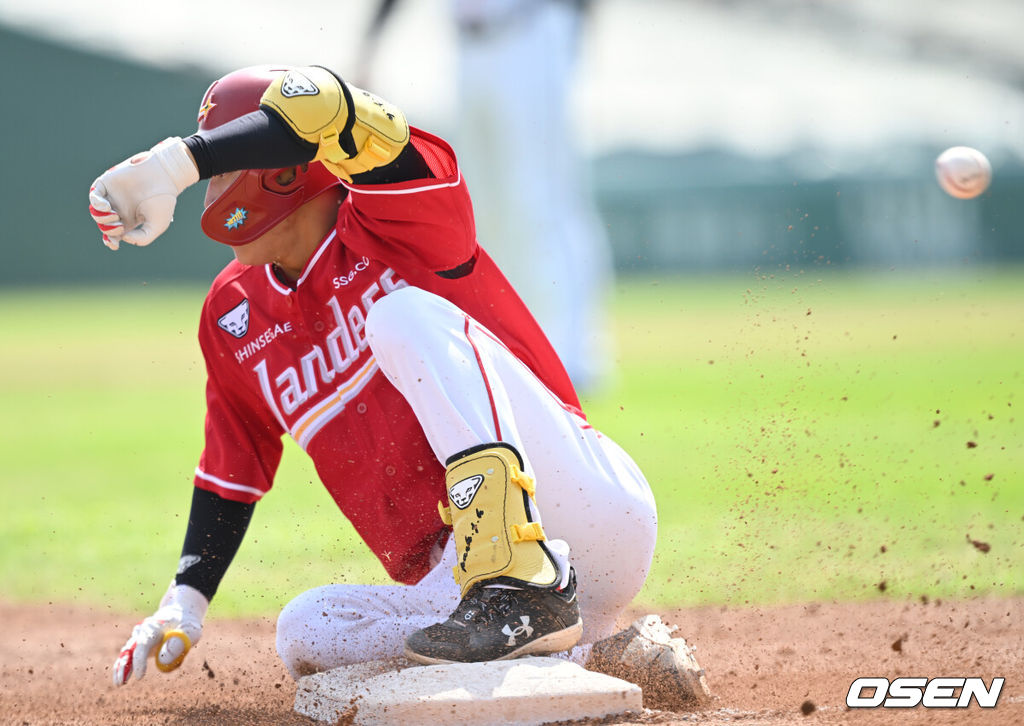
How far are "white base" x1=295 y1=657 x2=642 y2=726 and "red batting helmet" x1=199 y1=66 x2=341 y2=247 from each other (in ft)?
3.44

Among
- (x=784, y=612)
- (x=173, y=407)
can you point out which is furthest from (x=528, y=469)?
(x=173, y=407)

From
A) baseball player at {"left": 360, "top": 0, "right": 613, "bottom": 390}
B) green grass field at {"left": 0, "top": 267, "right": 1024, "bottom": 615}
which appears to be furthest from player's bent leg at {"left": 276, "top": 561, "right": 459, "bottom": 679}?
baseball player at {"left": 360, "top": 0, "right": 613, "bottom": 390}

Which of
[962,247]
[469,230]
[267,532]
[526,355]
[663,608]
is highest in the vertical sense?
[469,230]

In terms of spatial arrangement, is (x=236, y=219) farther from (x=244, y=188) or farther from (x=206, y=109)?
(x=206, y=109)

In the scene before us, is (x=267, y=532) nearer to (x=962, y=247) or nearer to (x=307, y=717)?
(x=307, y=717)

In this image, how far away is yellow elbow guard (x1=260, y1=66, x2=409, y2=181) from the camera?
2162mm

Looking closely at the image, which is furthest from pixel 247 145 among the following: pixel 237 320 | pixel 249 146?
pixel 237 320

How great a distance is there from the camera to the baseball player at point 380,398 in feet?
7.02

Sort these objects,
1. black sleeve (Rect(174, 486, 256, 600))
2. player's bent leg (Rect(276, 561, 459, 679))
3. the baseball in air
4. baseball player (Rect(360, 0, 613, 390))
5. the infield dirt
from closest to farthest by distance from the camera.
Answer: the infield dirt
player's bent leg (Rect(276, 561, 459, 679))
black sleeve (Rect(174, 486, 256, 600))
the baseball in air
baseball player (Rect(360, 0, 613, 390))

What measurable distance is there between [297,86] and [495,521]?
0.93m

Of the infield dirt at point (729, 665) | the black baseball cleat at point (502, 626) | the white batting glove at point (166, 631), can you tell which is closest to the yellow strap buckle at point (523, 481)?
the black baseball cleat at point (502, 626)

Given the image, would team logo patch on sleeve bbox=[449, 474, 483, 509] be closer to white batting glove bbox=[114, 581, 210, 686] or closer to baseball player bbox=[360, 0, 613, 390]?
white batting glove bbox=[114, 581, 210, 686]

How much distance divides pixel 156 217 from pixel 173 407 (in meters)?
10.2

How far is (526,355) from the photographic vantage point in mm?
2564
